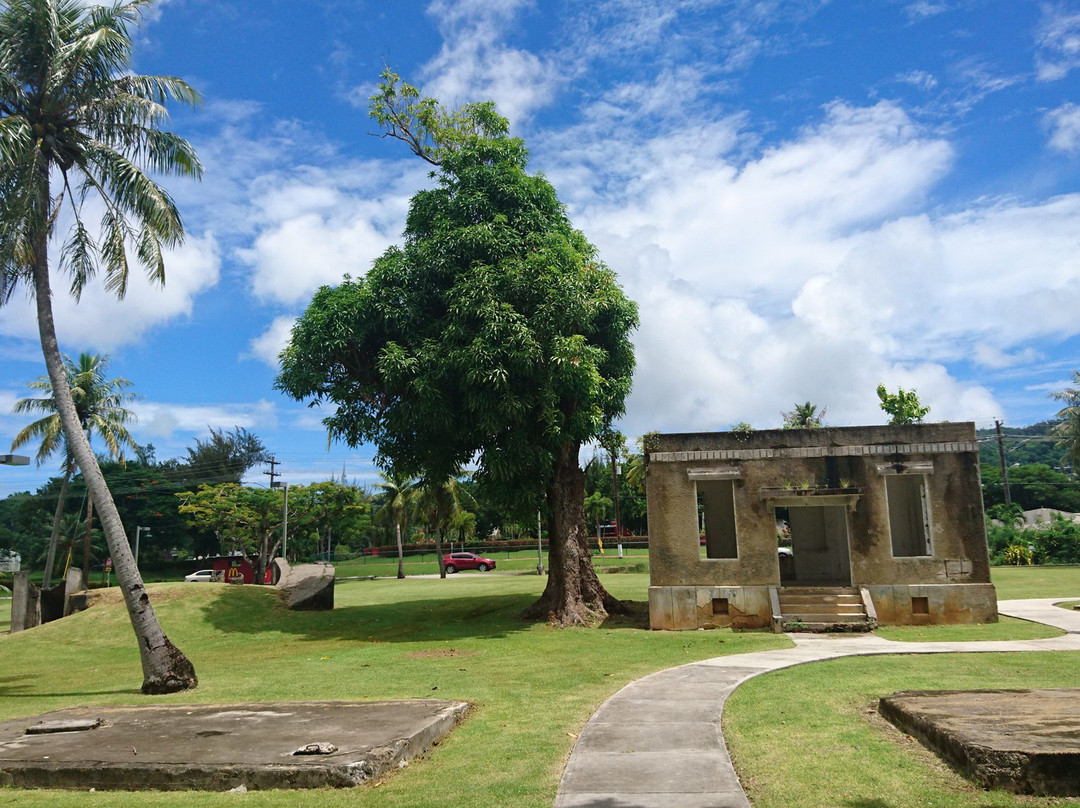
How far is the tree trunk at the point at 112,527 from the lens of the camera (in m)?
12.4

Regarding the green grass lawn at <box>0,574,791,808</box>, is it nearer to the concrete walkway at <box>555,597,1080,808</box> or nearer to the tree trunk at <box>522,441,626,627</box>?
the concrete walkway at <box>555,597,1080,808</box>

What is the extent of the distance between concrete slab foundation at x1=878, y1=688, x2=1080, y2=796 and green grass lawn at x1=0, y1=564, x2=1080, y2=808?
0.16 meters

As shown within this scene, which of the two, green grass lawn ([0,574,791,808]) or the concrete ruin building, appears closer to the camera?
green grass lawn ([0,574,791,808])

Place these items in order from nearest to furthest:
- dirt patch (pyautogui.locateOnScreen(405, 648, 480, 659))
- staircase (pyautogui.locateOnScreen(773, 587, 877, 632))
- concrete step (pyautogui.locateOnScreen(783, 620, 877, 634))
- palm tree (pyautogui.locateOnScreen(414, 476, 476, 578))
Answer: dirt patch (pyautogui.locateOnScreen(405, 648, 480, 659)) < concrete step (pyautogui.locateOnScreen(783, 620, 877, 634)) < staircase (pyautogui.locateOnScreen(773, 587, 877, 632)) < palm tree (pyautogui.locateOnScreen(414, 476, 476, 578))

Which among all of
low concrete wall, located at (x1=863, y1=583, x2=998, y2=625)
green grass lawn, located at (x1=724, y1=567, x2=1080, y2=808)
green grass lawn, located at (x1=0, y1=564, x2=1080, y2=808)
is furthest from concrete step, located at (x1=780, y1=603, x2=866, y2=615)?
green grass lawn, located at (x1=724, y1=567, x2=1080, y2=808)

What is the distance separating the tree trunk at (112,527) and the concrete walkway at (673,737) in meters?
7.26

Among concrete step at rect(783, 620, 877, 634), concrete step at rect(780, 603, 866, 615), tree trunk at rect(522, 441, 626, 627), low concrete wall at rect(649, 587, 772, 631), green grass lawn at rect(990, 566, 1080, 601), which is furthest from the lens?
green grass lawn at rect(990, 566, 1080, 601)

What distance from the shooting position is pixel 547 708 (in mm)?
9547

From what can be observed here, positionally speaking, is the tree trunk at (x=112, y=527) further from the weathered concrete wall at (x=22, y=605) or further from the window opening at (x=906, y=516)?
the window opening at (x=906, y=516)

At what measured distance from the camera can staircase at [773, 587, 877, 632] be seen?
16719mm

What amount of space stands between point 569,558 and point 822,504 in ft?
20.7

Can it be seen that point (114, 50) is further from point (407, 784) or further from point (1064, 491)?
point (1064, 491)

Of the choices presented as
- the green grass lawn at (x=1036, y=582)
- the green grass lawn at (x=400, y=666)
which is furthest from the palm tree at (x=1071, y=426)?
the green grass lawn at (x=400, y=666)

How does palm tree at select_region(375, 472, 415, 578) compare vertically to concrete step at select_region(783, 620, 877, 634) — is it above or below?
above
